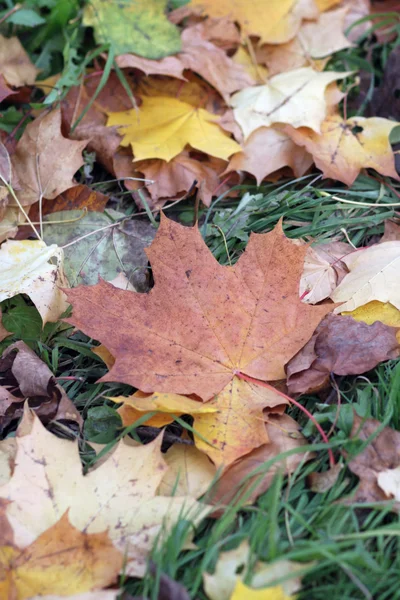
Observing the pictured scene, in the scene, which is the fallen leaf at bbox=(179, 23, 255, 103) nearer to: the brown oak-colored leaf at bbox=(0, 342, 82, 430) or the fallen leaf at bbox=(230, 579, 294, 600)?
the brown oak-colored leaf at bbox=(0, 342, 82, 430)

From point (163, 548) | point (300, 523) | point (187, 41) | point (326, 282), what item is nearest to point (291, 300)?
point (326, 282)

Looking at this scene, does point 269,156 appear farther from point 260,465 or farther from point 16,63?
point 260,465

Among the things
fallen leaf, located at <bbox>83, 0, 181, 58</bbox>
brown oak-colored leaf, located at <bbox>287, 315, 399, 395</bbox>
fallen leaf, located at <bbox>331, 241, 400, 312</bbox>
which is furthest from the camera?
fallen leaf, located at <bbox>83, 0, 181, 58</bbox>

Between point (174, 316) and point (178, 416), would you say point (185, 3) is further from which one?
point (178, 416)

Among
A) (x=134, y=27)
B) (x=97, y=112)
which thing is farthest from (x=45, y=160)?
(x=134, y=27)

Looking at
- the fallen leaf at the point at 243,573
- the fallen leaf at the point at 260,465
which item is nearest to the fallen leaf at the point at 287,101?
the fallen leaf at the point at 260,465

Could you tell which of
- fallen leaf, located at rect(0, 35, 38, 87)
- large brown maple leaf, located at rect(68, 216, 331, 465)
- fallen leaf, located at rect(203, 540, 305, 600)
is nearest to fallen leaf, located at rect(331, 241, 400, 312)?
large brown maple leaf, located at rect(68, 216, 331, 465)

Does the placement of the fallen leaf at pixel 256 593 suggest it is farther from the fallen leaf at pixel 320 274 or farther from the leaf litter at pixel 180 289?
the fallen leaf at pixel 320 274
